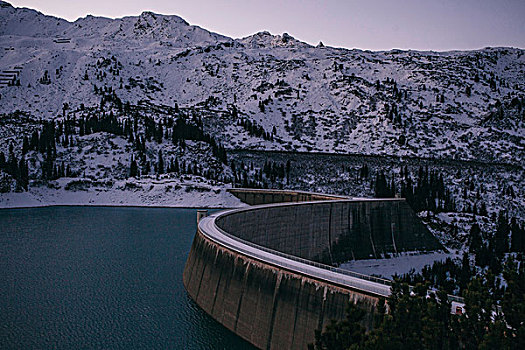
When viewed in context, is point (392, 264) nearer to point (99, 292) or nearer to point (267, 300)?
point (267, 300)

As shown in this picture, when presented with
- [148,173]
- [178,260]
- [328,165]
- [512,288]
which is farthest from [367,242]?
[328,165]

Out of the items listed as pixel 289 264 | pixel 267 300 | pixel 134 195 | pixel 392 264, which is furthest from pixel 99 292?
pixel 134 195

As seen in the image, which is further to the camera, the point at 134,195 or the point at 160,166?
the point at 160,166

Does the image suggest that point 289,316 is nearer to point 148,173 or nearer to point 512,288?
point 512,288

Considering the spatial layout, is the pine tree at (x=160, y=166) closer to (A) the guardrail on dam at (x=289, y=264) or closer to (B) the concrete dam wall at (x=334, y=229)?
(B) the concrete dam wall at (x=334, y=229)

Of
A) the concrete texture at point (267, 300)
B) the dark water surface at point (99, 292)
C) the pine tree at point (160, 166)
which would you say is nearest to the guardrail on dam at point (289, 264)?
the concrete texture at point (267, 300)

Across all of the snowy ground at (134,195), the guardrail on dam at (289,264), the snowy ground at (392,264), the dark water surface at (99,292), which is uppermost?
the guardrail on dam at (289,264)

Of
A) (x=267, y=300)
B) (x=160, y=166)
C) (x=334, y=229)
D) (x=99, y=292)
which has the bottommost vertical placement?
(x=160, y=166)
